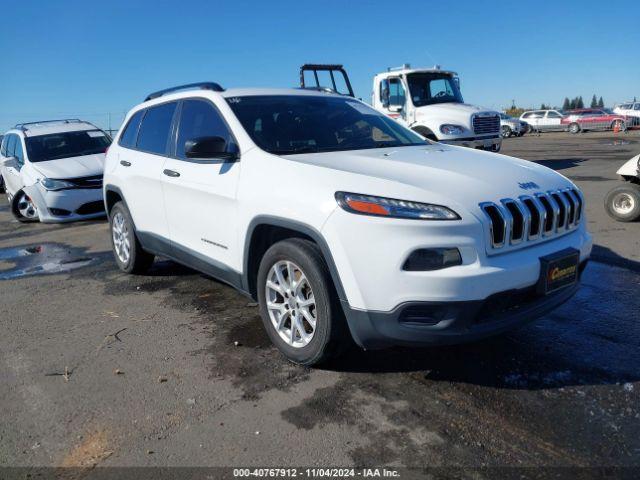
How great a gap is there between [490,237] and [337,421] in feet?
4.13

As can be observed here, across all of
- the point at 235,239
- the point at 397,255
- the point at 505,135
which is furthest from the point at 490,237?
the point at 505,135

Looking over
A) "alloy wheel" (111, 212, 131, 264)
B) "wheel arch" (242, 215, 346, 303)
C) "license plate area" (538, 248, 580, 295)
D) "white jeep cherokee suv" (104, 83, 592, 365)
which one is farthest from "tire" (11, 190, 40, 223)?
"license plate area" (538, 248, 580, 295)

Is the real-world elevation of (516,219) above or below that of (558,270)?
above

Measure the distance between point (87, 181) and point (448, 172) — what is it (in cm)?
762

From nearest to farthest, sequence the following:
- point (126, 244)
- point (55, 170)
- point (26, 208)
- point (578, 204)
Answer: point (578, 204), point (126, 244), point (55, 170), point (26, 208)

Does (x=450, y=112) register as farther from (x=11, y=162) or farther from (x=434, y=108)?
(x=11, y=162)

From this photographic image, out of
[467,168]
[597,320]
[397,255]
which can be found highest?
[467,168]

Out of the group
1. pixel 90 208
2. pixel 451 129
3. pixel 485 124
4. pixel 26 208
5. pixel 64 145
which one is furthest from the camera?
pixel 485 124

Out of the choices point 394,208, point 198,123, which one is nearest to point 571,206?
point 394,208

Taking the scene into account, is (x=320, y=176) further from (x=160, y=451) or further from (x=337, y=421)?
(x=160, y=451)

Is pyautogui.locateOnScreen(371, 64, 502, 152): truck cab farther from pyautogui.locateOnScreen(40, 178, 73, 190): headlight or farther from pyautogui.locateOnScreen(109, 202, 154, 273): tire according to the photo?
pyautogui.locateOnScreen(109, 202, 154, 273): tire

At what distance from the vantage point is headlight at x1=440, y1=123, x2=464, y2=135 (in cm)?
1364

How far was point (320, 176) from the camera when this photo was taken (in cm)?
325

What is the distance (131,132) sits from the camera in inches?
222
